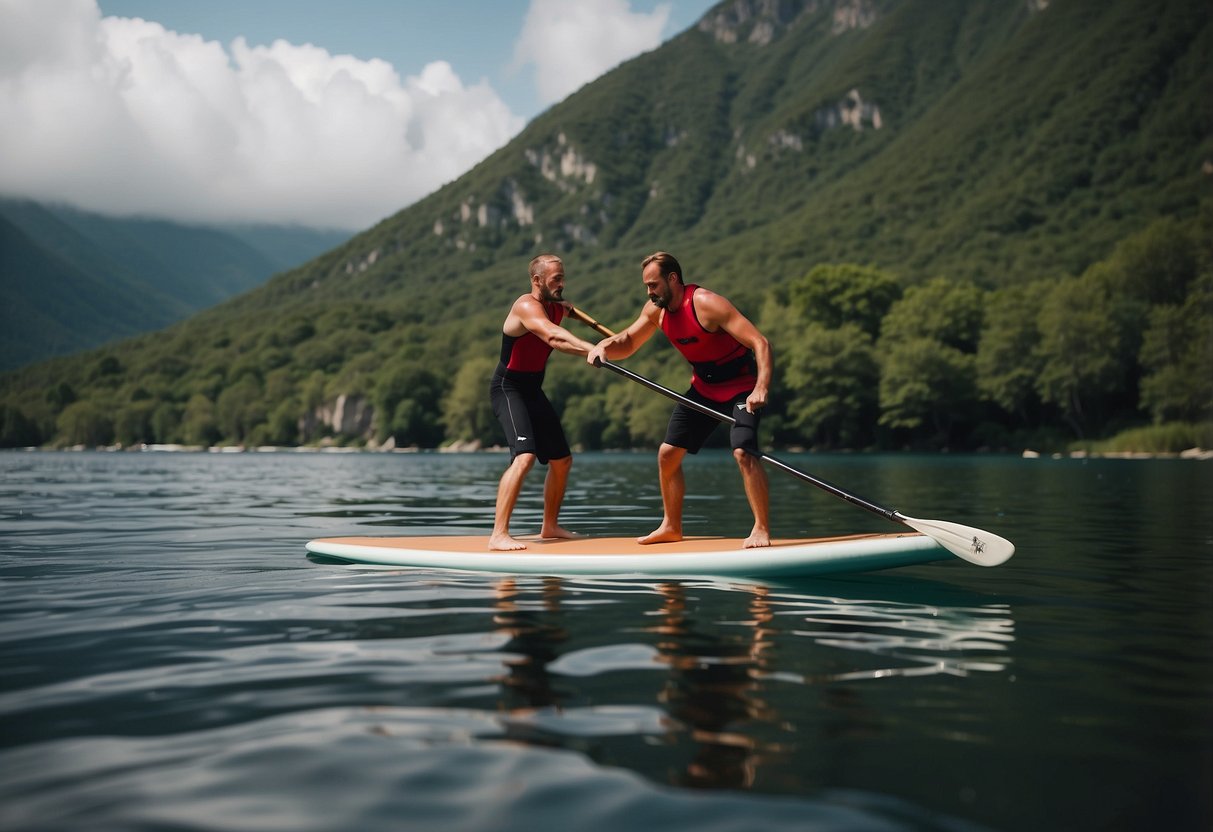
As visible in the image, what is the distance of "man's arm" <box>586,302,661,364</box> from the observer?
9602mm

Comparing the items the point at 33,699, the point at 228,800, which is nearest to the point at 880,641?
the point at 228,800

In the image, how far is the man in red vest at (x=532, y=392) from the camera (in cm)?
955

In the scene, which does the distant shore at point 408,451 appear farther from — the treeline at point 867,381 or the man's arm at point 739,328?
the man's arm at point 739,328

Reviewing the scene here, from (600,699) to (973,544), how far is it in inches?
186

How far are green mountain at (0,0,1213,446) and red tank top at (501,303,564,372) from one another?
61542 mm

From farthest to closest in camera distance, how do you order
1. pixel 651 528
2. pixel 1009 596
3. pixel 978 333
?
pixel 978 333 → pixel 651 528 → pixel 1009 596

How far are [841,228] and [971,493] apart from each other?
123947 mm

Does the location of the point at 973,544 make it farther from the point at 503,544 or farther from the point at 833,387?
the point at 833,387

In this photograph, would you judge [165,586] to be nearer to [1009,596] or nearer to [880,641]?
[880,641]

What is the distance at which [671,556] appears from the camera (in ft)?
28.5

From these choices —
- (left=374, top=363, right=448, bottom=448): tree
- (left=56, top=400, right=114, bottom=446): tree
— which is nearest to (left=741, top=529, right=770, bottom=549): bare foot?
(left=374, top=363, right=448, bottom=448): tree

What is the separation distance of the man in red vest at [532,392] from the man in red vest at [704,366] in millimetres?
665

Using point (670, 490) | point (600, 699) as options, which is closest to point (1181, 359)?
point (670, 490)

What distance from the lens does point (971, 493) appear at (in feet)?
73.8
